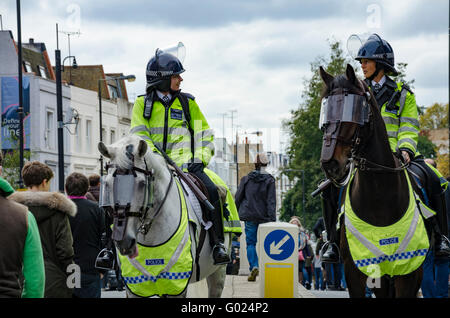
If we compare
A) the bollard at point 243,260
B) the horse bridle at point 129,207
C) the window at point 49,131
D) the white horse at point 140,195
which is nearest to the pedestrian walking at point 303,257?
the bollard at point 243,260

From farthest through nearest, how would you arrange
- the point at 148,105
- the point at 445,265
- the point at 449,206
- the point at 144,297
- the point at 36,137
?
the point at 36,137
the point at 445,265
the point at 449,206
the point at 148,105
the point at 144,297

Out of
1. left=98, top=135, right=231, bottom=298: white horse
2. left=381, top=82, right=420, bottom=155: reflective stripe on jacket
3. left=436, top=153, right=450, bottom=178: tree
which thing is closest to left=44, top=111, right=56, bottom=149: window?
left=436, top=153, right=450, bottom=178: tree

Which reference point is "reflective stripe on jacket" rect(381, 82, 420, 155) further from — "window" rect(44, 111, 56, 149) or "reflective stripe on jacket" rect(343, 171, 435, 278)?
"window" rect(44, 111, 56, 149)

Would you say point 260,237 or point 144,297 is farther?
point 260,237

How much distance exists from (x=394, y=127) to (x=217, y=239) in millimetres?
2155

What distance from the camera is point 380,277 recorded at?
8.02m

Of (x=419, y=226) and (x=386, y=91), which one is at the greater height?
(x=386, y=91)

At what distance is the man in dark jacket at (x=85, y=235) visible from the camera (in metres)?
10.1

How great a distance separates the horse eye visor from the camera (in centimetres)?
745

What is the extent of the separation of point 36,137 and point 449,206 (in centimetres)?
→ 3995

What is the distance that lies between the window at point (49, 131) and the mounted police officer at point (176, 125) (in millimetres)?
41249

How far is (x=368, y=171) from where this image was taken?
7703mm

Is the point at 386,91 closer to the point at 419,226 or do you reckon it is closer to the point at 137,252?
the point at 419,226
